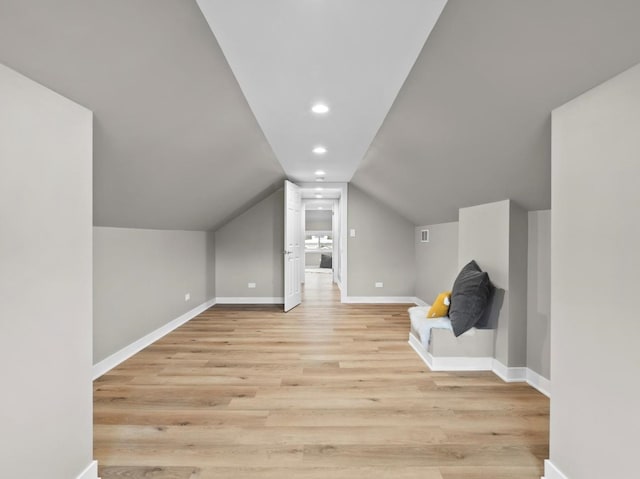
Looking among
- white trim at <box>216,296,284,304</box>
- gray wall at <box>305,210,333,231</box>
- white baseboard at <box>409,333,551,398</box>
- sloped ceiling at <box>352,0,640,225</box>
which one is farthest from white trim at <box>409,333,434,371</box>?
gray wall at <box>305,210,333,231</box>

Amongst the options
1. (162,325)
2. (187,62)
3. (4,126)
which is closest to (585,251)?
(187,62)

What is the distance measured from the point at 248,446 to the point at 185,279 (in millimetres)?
3440

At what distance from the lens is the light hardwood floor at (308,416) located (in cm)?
192

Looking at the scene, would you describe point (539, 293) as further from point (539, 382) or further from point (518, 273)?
point (539, 382)

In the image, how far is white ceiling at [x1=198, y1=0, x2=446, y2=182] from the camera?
1647 millimetres

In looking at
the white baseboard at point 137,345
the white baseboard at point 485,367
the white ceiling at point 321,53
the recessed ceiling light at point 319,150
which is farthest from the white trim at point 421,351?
the white baseboard at point 137,345

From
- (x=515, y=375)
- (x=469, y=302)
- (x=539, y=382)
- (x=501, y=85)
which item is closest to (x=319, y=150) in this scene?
(x=469, y=302)

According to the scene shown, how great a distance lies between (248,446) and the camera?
2086 millimetres

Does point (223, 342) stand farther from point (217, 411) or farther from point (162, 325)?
point (217, 411)

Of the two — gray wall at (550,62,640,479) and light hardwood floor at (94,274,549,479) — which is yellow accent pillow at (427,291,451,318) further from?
gray wall at (550,62,640,479)

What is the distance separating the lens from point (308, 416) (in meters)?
2.41

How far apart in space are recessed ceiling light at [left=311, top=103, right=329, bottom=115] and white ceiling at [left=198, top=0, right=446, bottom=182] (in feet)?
0.15

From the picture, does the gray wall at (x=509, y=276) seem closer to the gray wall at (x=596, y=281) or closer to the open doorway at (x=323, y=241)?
the gray wall at (x=596, y=281)

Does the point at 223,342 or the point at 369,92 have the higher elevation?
the point at 369,92
